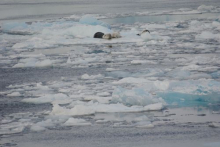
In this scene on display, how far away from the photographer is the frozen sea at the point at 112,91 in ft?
20.2

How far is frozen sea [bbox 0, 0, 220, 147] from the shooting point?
615 centimetres

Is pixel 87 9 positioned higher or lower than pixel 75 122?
higher

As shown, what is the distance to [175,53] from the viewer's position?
12781 mm

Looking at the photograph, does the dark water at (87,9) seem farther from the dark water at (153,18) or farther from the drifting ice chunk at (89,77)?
the drifting ice chunk at (89,77)

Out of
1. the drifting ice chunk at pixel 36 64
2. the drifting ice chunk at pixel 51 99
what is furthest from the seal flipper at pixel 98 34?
the drifting ice chunk at pixel 51 99

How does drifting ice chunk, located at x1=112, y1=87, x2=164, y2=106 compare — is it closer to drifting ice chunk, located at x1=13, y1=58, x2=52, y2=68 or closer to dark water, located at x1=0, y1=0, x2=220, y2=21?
drifting ice chunk, located at x1=13, y1=58, x2=52, y2=68

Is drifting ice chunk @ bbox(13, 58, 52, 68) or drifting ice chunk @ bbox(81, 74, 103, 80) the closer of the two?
drifting ice chunk @ bbox(81, 74, 103, 80)

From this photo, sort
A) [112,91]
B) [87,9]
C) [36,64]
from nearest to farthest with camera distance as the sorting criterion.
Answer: [112,91], [36,64], [87,9]

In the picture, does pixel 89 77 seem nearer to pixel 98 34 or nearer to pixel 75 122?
pixel 75 122

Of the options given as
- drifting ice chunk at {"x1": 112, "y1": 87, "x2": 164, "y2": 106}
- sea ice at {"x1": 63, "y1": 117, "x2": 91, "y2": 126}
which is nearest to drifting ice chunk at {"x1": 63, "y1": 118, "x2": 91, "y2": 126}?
sea ice at {"x1": 63, "y1": 117, "x2": 91, "y2": 126}

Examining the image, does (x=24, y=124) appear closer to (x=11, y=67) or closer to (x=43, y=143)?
(x=43, y=143)

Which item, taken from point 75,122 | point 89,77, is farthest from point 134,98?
point 89,77

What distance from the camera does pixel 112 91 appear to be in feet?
27.5

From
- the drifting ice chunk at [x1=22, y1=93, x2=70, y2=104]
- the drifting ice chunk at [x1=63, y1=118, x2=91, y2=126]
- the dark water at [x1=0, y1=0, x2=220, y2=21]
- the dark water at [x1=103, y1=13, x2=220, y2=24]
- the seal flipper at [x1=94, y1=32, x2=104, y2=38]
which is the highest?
the dark water at [x1=0, y1=0, x2=220, y2=21]
